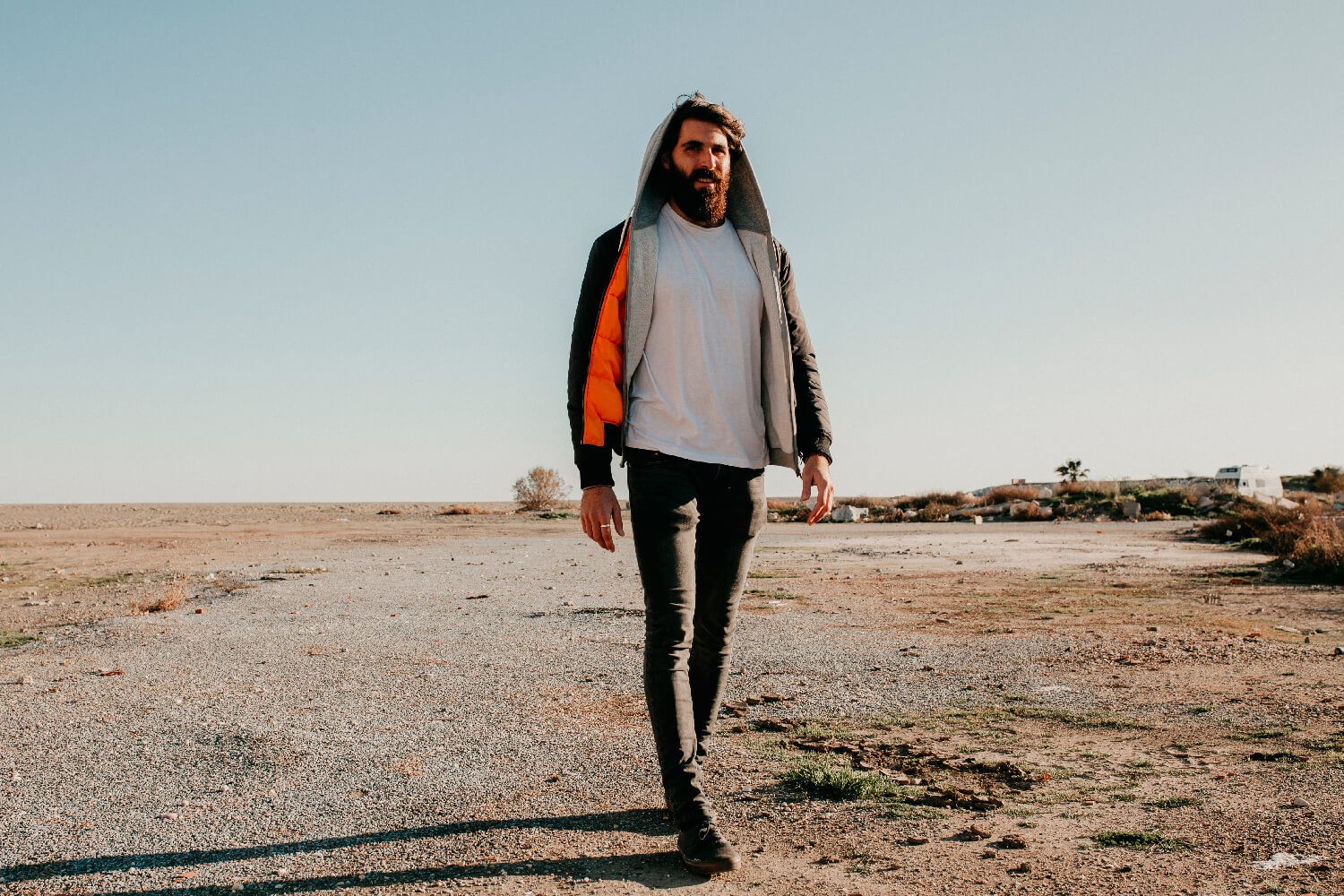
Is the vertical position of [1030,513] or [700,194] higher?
[700,194]

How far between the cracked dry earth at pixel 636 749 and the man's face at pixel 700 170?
192 centimetres

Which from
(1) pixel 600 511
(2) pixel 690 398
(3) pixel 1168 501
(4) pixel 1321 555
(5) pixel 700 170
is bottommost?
(4) pixel 1321 555

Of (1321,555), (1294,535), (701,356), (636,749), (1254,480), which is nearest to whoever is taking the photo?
(701,356)

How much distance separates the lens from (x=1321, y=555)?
1130cm

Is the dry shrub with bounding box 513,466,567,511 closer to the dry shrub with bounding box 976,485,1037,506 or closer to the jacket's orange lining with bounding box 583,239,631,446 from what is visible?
the dry shrub with bounding box 976,485,1037,506

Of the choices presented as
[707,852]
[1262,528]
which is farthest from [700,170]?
[1262,528]

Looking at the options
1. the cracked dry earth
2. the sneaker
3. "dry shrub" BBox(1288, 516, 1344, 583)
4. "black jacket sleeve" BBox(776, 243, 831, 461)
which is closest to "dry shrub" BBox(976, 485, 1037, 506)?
"dry shrub" BBox(1288, 516, 1344, 583)

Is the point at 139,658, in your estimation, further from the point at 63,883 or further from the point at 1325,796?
the point at 1325,796

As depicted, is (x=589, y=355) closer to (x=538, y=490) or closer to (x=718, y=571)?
(x=718, y=571)

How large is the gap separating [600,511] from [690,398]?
446 mm

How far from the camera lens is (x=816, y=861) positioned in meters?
2.77

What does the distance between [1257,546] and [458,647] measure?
14415mm

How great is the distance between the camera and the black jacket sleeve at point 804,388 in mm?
3373

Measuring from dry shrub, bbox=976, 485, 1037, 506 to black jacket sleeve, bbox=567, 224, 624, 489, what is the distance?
37.3 metres
